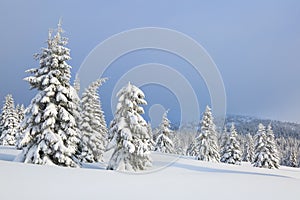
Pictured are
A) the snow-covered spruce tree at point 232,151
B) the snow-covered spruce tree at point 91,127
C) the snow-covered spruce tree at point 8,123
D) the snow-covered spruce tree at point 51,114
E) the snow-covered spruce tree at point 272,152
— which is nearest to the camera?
the snow-covered spruce tree at point 51,114

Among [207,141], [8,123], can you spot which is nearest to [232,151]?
[207,141]

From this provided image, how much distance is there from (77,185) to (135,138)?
12.7 m

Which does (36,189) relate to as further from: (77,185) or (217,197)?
(217,197)

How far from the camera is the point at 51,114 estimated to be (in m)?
19.1

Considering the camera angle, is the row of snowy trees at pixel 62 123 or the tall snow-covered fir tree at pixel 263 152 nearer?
the row of snowy trees at pixel 62 123

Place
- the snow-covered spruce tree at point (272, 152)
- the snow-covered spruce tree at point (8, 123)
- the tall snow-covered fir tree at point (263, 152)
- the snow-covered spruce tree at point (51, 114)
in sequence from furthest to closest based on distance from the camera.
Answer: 1. the snow-covered spruce tree at point (8, 123)
2. the snow-covered spruce tree at point (272, 152)
3. the tall snow-covered fir tree at point (263, 152)
4. the snow-covered spruce tree at point (51, 114)

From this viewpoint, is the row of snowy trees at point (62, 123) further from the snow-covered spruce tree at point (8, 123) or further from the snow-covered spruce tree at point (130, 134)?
the snow-covered spruce tree at point (8, 123)

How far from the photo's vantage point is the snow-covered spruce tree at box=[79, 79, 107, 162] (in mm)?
29984

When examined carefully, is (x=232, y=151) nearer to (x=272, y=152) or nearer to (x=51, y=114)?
(x=272, y=152)

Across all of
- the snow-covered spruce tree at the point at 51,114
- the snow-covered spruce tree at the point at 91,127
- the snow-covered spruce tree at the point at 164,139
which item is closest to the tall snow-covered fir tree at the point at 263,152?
the snow-covered spruce tree at the point at 164,139

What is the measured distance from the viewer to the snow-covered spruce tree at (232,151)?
51.0 m

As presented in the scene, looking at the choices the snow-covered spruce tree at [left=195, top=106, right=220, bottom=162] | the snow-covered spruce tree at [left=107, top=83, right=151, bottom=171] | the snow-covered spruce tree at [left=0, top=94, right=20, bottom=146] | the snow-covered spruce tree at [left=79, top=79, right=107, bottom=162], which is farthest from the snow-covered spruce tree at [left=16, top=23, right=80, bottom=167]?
the snow-covered spruce tree at [left=0, top=94, right=20, bottom=146]

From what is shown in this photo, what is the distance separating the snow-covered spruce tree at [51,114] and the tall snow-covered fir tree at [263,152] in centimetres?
3843

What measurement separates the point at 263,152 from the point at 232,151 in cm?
530
